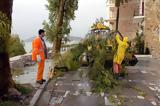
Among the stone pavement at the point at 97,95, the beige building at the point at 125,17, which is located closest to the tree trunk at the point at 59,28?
the stone pavement at the point at 97,95

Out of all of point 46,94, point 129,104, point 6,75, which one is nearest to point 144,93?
point 129,104

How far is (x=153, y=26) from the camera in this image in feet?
90.2

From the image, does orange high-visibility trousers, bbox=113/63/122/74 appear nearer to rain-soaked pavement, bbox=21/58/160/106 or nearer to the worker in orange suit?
rain-soaked pavement, bbox=21/58/160/106

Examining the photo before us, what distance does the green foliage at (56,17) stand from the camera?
27.9 m

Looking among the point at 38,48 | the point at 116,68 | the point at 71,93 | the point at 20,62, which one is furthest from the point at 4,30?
the point at 20,62

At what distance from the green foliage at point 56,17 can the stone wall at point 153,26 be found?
5000 millimetres

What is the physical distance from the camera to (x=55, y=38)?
27.6 metres

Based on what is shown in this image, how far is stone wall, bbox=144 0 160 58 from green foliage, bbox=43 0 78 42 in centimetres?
500

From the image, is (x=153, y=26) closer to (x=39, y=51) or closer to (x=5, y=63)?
(x=39, y=51)

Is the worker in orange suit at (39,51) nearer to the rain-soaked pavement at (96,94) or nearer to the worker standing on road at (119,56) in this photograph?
the rain-soaked pavement at (96,94)

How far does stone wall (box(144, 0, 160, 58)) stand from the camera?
25481mm

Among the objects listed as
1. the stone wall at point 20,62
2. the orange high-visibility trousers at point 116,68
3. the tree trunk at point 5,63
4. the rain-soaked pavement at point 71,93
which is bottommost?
the rain-soaked pavement at point 71,93

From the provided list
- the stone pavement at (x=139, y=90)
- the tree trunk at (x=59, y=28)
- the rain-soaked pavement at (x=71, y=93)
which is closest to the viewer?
the rain-soaked pavement at (x=71, y=93)

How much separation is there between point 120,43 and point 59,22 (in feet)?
41.0
